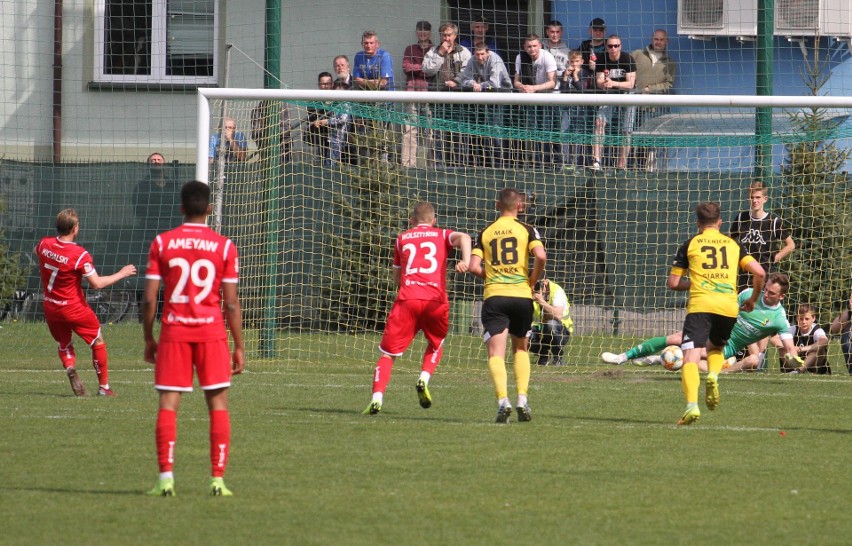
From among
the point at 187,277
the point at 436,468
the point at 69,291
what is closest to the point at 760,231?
the point at 69,291

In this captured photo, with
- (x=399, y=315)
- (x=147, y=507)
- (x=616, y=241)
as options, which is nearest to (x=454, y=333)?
(x=616, y=241)

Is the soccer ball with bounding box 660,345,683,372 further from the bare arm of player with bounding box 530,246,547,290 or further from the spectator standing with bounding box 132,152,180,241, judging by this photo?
the spectator standing with bounding box 132,152,180,241

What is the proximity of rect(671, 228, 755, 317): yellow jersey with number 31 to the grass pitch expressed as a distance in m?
0.98

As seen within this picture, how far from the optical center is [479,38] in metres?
18.1

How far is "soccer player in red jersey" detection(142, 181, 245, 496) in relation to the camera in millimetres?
7066

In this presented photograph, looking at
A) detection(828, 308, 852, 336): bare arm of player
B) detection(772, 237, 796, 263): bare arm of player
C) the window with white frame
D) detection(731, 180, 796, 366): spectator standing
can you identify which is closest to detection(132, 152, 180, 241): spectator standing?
the window with white frame

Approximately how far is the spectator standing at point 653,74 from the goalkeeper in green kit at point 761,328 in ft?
10.9

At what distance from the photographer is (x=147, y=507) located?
675 centimetres

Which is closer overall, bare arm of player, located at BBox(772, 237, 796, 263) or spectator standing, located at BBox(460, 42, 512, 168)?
bare arm of player, located at BBox(772, 237, 796, 263)

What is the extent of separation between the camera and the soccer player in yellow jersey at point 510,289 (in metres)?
10.4

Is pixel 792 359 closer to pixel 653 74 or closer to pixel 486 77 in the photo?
pixel 653 74

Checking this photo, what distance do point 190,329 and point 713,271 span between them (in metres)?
5.18

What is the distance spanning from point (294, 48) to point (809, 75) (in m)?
8.55

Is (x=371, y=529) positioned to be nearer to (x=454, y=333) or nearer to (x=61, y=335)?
(x=61, y=335)
